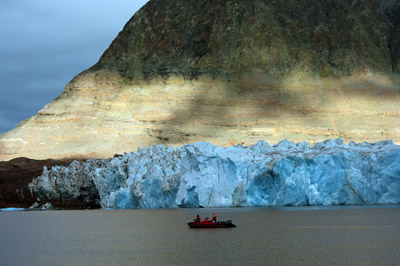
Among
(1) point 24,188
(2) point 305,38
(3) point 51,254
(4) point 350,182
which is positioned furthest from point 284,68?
(3) point 51,254

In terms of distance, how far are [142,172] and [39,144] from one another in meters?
47.2

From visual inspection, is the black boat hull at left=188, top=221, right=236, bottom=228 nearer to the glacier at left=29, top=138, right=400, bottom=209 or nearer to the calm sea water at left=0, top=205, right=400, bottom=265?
the calm sea water at left=0, top=205, right=400, bottom=265

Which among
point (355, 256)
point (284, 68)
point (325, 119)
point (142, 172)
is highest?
point (284, 68)

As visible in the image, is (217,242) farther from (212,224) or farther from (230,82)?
(230,82)

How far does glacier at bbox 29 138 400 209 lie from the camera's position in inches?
2143

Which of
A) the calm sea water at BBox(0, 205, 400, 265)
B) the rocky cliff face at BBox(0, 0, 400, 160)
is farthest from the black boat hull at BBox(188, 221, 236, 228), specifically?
the rocky cliff face at BBox(0, 0, 400, 160)

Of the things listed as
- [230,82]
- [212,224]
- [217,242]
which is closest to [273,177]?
[212,224]

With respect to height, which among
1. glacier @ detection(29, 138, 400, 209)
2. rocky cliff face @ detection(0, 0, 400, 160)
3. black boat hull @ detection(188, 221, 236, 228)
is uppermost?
rocky cliff face @ detection(0, 0, 400, 160)

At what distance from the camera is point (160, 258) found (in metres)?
27.0

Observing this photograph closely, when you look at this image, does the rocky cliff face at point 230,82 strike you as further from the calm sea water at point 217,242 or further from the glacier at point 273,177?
the calm sea water at point 217,242

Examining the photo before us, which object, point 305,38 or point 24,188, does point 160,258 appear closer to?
point 24,188

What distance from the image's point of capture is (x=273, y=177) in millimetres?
56719

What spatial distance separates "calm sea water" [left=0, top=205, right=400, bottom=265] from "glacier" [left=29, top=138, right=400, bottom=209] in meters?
6.75

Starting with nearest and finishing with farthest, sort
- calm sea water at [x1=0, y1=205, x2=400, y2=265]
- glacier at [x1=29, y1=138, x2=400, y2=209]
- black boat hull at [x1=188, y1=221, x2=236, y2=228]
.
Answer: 1. calm sea water at [x1=0, y1=205, x2=400, y2=265]
2. black boat hull at [x1=188, y1=221, x2=236, y2=228]
3. glacier at [x1=29, y1=138, x2=400, y2=209]
